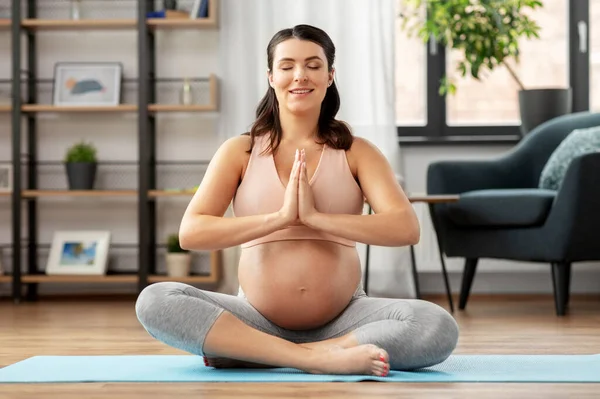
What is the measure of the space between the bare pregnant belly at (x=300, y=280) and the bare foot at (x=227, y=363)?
0.11 metres

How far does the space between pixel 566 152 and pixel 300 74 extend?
85.7 inches

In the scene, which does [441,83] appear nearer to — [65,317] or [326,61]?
[65,317]

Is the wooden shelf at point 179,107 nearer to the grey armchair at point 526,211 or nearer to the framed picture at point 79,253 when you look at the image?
the framed picture at point 79,253

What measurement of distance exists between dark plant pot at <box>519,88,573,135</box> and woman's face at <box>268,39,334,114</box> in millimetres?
2532

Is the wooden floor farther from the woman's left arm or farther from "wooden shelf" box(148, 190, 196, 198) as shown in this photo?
"wooden shelf" box(148, 190, 196, 198)

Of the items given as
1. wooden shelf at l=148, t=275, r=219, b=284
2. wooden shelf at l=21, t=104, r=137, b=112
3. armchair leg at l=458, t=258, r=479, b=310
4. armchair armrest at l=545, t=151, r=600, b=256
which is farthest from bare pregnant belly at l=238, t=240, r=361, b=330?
wooden shelf at l=21, t=104, r=137, b=112

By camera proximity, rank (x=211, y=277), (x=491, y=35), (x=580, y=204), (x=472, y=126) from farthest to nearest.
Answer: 1. (x=472, y=126)
2. (x=211, y=277)
3. (x=491, y=35)
4. (x=580, y=204)

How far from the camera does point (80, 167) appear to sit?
462cm

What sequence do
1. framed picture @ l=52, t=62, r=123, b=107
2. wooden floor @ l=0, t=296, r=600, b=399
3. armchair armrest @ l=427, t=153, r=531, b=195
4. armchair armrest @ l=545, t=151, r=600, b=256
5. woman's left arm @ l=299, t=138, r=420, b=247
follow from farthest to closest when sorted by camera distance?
framed picture @ l=52, t=62, r=123, b=107 → armchair armrest @ l=427, t=153, r=531, b=195 → armchair armrest @ l=545, t=151, r=600, b=256 → woman's left arm @ l=299, t=138, r=420, b=247 → wooden floor @ l=0, t=296, r=600, b=399

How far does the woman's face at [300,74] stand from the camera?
218cm

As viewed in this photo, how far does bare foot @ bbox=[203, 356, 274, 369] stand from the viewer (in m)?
2.17

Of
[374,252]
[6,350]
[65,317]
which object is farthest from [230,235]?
[374,252]

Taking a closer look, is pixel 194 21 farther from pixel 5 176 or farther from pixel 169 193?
pixel 5 176

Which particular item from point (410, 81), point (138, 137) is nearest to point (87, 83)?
point (138, 137)
